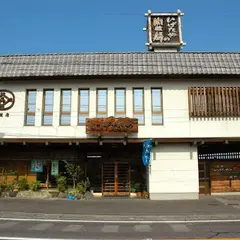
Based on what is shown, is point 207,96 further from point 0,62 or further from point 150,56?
point 0,62

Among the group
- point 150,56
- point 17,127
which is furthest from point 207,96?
point 17,127

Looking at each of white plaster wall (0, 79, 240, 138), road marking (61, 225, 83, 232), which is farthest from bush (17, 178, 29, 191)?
road marking (61, 225, 83, 232)

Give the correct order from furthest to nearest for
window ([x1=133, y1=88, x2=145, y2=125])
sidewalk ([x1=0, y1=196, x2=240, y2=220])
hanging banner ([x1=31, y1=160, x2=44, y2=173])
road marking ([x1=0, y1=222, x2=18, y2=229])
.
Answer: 1. hanging banner ([x1=31, y1=160, x2=44, y2=173])
2. window ([x1=133, y1=88, x2=145, y2=125])
3. sidewalk ([x1=0, y1=196, x2=240, y2=220])
4. road marking ([x1=0, y1=222, x2=18, y2=229])

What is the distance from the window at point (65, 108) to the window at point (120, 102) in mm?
2899

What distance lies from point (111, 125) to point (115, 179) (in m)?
3.88

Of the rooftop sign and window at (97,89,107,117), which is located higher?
the rooftop sign

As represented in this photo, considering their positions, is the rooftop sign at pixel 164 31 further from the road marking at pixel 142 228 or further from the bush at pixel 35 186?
the road marking at pixel 142 228

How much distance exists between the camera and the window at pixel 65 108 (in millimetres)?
19078

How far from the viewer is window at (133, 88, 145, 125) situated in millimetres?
18938

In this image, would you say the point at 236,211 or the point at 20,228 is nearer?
the point at 20,228

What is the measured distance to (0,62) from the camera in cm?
2033

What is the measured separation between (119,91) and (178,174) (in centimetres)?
612

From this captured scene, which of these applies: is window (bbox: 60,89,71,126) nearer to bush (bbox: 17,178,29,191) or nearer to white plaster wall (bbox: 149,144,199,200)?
bush (bbox: 17,178,29,191)

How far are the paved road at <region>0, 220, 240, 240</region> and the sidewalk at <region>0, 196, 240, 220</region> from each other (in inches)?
48.6
